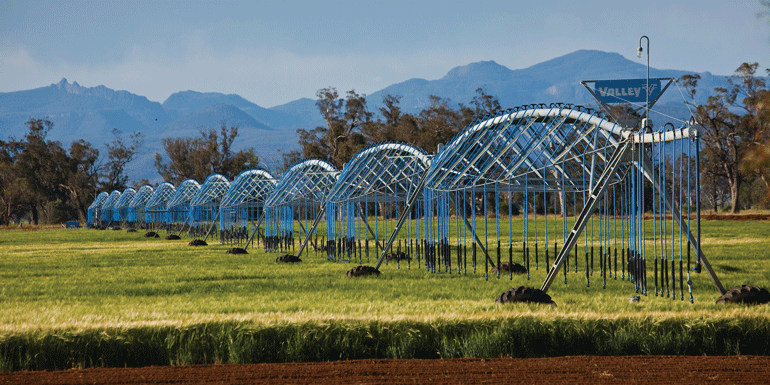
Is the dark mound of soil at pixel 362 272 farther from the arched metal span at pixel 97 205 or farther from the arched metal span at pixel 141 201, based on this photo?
the arched metal span at pixel 97 205

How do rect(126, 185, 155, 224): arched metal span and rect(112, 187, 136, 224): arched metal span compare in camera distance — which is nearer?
rect(126, 185, 155, 224): arched metal span

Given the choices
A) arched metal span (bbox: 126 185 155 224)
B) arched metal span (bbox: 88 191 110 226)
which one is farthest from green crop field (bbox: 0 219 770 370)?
arched metal span (bbox: 88 191 110 226)

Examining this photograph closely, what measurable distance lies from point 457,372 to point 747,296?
18.5ft

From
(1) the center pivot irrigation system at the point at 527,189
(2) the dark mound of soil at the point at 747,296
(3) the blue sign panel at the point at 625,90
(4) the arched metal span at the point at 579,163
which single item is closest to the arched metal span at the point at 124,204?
(1) the center pivot irrigation system at the point at 527,189

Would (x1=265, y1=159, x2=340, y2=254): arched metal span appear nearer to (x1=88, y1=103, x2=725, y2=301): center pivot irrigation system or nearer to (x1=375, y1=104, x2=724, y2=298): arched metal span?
(x1=88, y1=103, x2=725, y2=301): center pivot irrigation system

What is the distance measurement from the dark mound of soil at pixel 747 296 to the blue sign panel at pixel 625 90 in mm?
3184

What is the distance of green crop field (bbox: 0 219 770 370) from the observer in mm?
7672

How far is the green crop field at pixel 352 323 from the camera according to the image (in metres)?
7.67

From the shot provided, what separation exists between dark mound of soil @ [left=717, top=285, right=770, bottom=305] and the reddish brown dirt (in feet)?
9.42

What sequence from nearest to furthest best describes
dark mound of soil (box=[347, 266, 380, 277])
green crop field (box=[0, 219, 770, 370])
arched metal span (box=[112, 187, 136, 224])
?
green crop field (box=[0, 219, 770, 370]) < dark mound of soil (box=[347, 266, 380, 277]) < arched metal span (box=[112, 187, 136, 224])

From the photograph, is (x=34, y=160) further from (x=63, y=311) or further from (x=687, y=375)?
(x=687, y=375)

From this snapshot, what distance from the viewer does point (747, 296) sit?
1006 cm

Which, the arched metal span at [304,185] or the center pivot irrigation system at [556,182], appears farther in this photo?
the arched metal span at [304,185]

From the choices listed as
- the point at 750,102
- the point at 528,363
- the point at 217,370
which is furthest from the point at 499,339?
the point at 750,102
